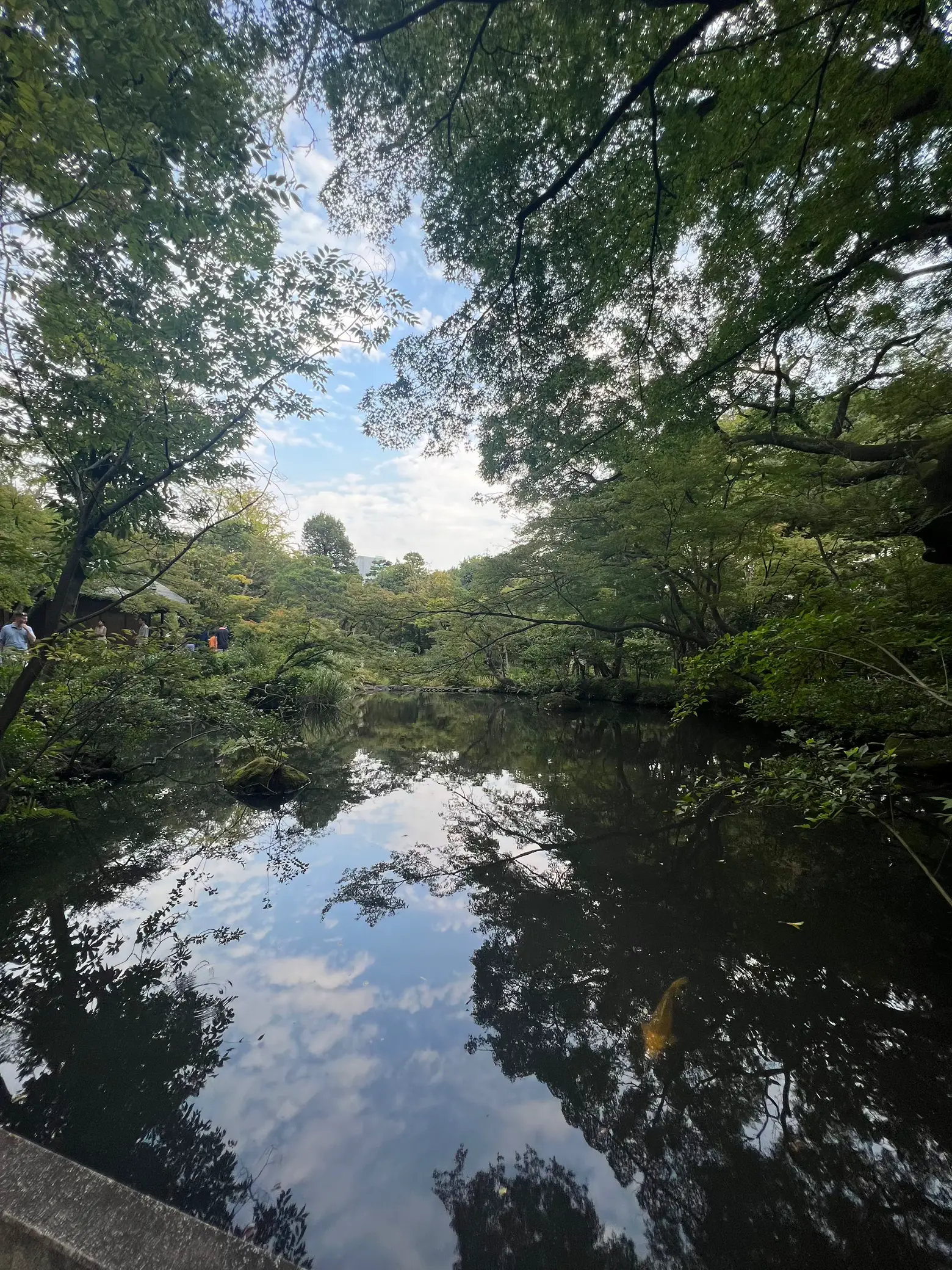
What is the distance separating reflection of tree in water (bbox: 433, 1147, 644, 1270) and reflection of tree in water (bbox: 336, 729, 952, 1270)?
6.1 inches

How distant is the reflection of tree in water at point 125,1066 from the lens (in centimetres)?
144

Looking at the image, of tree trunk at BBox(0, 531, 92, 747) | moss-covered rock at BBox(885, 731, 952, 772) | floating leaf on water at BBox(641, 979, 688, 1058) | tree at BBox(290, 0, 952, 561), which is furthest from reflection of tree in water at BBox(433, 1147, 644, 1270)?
tree at BBox(290, 0, 952, 561)

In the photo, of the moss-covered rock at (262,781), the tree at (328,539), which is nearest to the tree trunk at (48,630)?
the moss-covered rock at (262,781)

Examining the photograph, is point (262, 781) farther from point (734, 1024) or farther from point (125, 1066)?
point (734, 1024)

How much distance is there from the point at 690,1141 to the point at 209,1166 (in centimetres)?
163

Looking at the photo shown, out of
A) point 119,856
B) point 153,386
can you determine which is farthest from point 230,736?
point 153,386

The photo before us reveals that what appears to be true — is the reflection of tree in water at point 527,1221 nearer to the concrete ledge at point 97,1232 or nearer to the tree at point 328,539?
the concrete ledge at point 97,1232

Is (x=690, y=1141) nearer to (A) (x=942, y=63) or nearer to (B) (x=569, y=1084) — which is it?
(B) (x=569, y=1084)

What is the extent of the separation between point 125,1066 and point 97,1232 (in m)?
1.22

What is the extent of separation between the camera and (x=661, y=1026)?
6.92ft

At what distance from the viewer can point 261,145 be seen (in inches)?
82.0

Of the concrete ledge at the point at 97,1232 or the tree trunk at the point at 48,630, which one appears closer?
the concrete ledge at the point at 97,1232

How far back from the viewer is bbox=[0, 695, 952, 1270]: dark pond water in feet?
4.65

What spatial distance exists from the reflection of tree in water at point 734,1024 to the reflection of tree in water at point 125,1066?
105 cm
